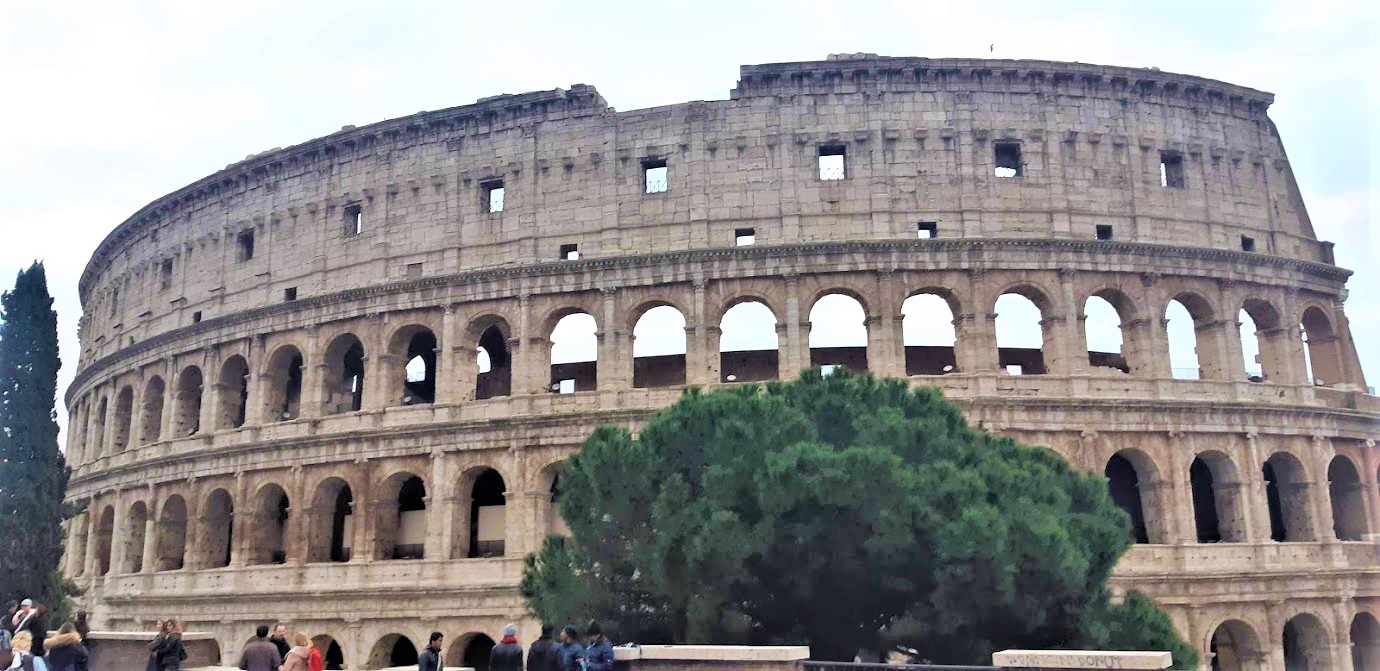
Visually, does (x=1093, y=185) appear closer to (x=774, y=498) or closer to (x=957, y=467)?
(x=957, y=467)

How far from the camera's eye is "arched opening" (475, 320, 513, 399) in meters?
29.5

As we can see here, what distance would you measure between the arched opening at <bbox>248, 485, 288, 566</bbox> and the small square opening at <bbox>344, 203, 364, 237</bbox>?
691 centimetres

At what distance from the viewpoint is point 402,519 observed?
27.9m

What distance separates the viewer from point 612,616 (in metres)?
16.2

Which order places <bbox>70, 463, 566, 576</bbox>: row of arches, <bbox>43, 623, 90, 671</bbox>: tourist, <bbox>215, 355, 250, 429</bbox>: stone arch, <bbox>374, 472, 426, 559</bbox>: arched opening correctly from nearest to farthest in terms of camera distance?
1. <bbox>43, 623, 90, 671</bbox>: tourist
2. <bbox>70, 463, 566, 576</bbox>: row of arches
3. <bbox>374, 472, 426, 559</bbox>: arched opening
4. <bbox>215, 355, 250, 429</bbox>: stone arch

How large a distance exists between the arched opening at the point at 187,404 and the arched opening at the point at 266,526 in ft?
12.7

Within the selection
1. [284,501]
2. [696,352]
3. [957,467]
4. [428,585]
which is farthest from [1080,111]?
[284,501]

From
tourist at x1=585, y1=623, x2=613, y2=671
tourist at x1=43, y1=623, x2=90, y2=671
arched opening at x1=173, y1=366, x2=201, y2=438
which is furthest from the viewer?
arched opening at x1=173, y1=366, x2=201, y2=438

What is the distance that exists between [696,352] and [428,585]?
8.16m

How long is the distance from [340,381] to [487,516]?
566 cm

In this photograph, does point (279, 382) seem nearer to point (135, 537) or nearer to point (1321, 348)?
point (135, 537)

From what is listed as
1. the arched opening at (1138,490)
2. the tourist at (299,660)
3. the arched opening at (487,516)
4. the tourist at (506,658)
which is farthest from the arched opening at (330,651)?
the arched opening at (1138,490)

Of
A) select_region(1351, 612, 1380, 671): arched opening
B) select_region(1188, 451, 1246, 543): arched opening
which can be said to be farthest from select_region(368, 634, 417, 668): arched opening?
select_region(1351, 612, 1380, 671): arched opening

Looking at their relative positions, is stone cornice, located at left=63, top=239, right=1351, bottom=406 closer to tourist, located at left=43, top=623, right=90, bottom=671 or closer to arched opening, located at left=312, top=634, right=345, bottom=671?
arched opening, located at left=312, top=634, right=345, bottom=671
